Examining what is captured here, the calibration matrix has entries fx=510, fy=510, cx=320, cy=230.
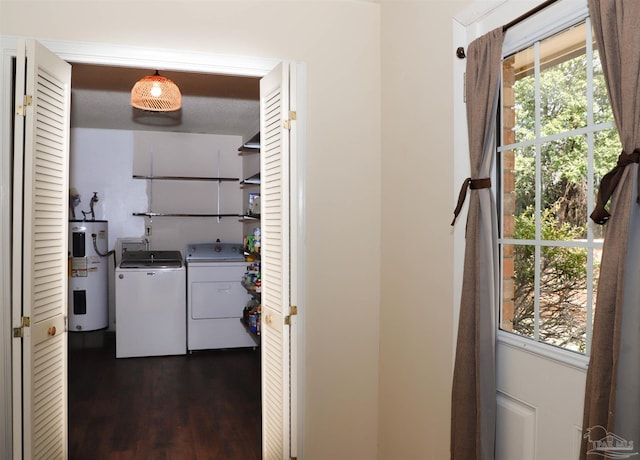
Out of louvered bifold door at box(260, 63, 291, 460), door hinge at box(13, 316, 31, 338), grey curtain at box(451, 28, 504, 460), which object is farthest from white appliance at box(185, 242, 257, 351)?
grey curtain at box(451, 28, 504, 460)

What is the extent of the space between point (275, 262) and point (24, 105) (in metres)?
1.26

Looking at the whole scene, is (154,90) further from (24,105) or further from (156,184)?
(156,184)

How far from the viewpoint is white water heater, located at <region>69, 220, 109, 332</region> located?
5.46 meters

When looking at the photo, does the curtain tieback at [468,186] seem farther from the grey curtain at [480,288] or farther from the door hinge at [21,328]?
the door hinge at [21,328]

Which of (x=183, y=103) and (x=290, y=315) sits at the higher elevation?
(x=183, y=103)

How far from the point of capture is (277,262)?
248 cm

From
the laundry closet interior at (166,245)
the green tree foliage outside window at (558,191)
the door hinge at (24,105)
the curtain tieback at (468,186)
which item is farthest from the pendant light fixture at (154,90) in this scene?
the green tree foliage outside window at (558,191)

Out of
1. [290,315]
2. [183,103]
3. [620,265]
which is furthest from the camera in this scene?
[183,103]

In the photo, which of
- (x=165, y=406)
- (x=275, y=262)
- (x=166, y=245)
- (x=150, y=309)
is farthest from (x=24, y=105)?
(x=166, y=245)

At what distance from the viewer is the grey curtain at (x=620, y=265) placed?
1.18 metres

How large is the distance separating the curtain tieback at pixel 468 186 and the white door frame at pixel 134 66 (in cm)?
81

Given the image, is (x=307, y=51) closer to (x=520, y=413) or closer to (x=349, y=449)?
(x=520, y=413)

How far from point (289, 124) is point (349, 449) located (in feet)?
5.45

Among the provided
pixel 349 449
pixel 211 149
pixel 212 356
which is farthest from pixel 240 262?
pixel 349 449
